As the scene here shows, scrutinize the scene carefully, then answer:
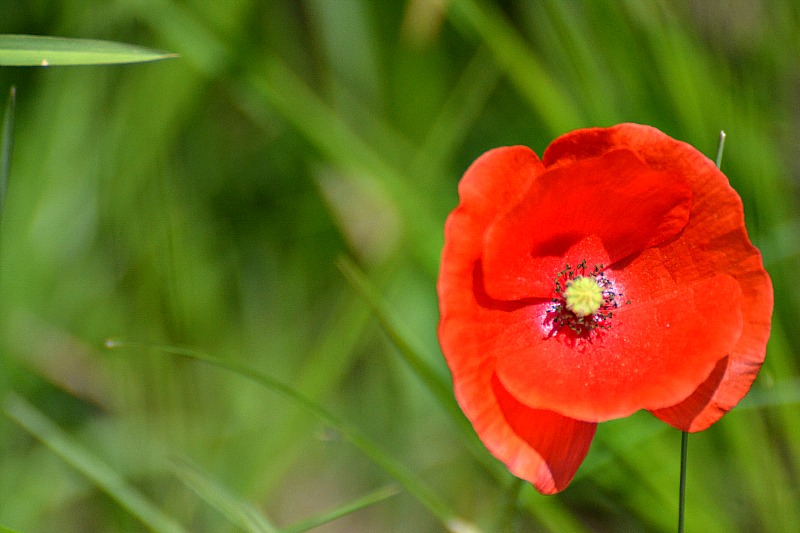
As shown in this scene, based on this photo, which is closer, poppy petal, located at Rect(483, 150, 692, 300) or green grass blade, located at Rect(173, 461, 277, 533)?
poppy petal, located at Rect(483, 150, 692, 300)

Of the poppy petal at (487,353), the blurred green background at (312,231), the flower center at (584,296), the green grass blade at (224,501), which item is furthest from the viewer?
the blurred green background at (312,231)

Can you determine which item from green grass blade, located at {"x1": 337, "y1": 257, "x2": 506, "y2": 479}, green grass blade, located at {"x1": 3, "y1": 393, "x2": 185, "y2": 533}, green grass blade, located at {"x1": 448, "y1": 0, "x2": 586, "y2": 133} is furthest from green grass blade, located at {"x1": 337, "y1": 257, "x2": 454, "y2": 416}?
green grass blade, located at {"x1": 448, "y1": 0, "x2": 586, "y2": 133}

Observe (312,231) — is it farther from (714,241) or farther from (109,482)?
(714,241)

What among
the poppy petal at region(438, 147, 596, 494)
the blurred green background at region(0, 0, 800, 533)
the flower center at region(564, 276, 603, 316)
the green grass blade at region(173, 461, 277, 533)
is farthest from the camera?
the blurred green background at region(0, 0, 800, 533)

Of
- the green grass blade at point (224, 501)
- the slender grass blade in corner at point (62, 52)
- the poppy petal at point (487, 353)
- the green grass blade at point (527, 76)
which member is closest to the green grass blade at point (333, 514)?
the green grass blade at point (224, 501)

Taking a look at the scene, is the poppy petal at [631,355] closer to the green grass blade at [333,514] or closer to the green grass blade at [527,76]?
the green grass blade at [333,514]

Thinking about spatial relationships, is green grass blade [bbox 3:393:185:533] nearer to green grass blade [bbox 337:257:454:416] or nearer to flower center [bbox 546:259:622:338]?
green grass blade [bbox 337:257:454:416]

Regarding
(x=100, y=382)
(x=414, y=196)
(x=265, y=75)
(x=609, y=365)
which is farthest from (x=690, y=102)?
(x=100, y=382)
